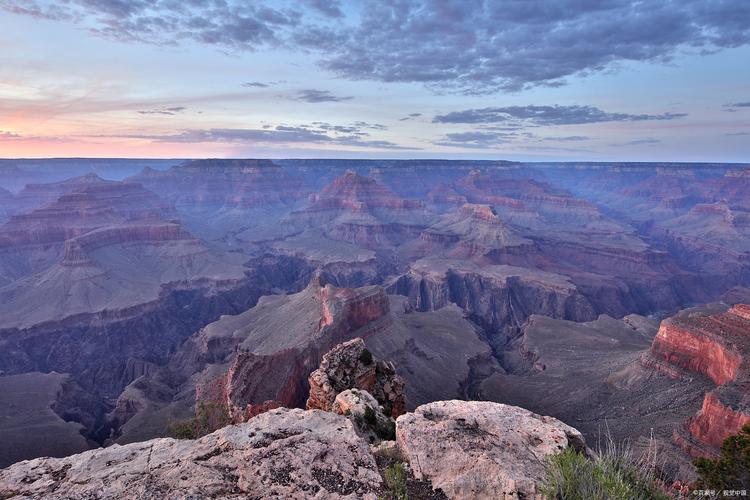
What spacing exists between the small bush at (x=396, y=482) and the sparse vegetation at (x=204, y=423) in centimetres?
2919

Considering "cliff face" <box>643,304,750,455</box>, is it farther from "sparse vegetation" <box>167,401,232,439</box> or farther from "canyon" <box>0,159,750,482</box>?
"sparse vegetation" <box>167,401,232,439</box>

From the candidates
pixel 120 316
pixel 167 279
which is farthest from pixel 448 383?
pixel 167 279

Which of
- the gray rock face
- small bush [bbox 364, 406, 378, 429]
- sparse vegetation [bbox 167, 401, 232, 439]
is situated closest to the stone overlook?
the gray rock face

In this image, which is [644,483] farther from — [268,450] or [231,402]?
[231,402]

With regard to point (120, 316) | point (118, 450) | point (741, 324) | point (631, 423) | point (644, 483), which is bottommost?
point (120, 316)

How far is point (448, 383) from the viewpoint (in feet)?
207

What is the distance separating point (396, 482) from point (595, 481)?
5.12 m

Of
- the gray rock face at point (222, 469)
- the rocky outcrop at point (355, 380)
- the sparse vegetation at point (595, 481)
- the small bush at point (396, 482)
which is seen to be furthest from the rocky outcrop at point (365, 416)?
the sparse vegetation at point (595, 481)

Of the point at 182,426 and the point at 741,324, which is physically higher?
the point at 741,324

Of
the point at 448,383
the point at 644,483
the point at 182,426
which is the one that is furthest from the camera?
the point at 448,383

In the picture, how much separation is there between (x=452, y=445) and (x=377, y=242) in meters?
176

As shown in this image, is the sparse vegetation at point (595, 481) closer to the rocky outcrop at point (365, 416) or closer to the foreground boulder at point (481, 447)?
the foreground boulder at point (481, 447)

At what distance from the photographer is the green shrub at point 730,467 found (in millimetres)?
16359

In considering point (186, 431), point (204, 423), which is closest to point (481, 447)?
point (186, 431)
